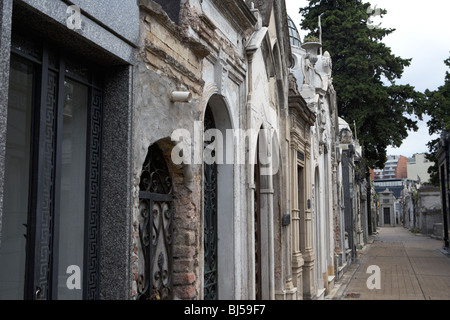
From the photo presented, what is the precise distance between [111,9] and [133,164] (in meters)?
1.18

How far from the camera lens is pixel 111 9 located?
346cm

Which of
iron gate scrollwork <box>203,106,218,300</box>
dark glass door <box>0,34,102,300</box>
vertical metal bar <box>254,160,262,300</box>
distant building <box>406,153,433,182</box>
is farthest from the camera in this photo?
distant building <box>406,153,433,182</box>

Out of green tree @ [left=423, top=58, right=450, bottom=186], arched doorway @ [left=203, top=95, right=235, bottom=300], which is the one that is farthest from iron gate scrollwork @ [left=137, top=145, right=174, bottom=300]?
green tree @ [left=423, top=58, right=450, bottom=186]

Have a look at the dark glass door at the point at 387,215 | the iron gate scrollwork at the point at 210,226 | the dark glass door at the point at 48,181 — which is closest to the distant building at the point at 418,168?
the dark glass door at the point at 387,215

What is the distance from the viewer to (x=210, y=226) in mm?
5773

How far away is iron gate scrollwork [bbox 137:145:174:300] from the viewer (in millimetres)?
4145

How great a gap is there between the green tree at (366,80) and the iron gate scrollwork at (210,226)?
22706 millimetres

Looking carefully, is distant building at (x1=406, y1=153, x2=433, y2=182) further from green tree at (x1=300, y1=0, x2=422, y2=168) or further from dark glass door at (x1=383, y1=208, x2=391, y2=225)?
green tree at (x1=300, y1=0, x2=422, y2=168)

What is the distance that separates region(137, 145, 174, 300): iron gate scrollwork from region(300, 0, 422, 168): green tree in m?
24.2

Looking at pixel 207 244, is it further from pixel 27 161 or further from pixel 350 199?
pixel 350 199

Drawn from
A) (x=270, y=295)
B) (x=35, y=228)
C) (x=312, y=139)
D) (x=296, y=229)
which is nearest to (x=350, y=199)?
(x=312, y=139)

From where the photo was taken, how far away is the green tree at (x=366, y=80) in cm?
2747

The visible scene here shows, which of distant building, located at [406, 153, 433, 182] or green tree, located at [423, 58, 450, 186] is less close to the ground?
distant building, located at [406, 153, 433, 182]
